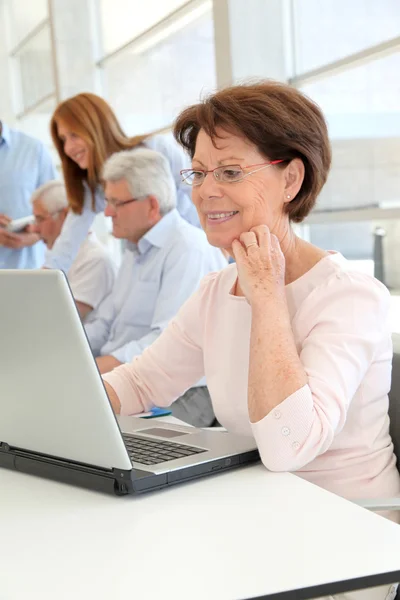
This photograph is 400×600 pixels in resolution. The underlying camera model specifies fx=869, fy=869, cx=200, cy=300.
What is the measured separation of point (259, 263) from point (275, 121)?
→ 0.27m

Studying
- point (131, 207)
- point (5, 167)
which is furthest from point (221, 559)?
point (5, 167)

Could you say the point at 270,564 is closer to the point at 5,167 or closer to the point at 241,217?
the point at 241,217

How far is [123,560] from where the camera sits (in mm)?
989

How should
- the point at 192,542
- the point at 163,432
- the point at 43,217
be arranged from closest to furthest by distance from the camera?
the point at 192,542 < the point at 163,432 < the point at 43,217

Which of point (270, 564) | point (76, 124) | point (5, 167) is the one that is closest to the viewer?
point (270, 564)

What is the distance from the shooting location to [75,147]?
359 centimetres

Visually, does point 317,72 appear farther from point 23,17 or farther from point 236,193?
point 23,17

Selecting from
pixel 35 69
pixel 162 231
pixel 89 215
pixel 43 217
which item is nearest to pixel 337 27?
pixel 162 231

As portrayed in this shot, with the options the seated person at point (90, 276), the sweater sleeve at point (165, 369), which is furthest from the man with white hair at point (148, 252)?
the sweater sleeve at point (165, 369)

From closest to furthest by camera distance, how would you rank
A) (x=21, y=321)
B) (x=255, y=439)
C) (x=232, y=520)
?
1. (x=232, y=520)
2. (x=21, y=321)
3. (x=255, y=439)

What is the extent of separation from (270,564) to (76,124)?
287 centimetres

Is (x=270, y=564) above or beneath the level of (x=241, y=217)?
beneath

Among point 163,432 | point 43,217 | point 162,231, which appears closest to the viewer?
point 163,432

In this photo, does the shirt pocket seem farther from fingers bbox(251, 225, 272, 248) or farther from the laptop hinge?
the laptop hinge
